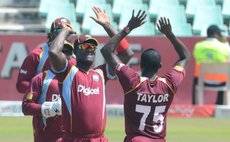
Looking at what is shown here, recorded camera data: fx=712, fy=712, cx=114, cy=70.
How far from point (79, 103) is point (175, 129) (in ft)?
23.9

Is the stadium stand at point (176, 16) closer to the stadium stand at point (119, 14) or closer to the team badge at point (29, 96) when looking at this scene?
the stadium stand at point (119, 14)

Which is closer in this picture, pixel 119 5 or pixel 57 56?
pixel 57 56

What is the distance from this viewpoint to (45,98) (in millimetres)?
7359

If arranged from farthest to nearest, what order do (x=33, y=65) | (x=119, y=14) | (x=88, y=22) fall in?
(x=119, y=14)
(x=88, y=22)
(x=33, y=65)

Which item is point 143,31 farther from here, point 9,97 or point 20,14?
point 9,97

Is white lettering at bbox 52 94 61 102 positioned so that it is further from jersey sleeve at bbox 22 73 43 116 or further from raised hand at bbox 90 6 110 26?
raised hand at bbox 90 6 110 26

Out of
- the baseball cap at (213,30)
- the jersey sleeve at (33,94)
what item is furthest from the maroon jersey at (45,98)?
the baseball cap at (213,30)

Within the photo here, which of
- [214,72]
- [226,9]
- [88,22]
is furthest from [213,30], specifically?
[88,22]

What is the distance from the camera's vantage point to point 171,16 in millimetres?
25219

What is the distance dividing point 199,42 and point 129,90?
10.2 metres

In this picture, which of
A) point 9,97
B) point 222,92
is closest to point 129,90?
point 222,92

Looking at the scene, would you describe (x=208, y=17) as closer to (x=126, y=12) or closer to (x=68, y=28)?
(x=126, y=12)

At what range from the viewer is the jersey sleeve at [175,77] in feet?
22.3

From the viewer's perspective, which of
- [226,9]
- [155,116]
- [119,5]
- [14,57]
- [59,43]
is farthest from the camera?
[119,5]
